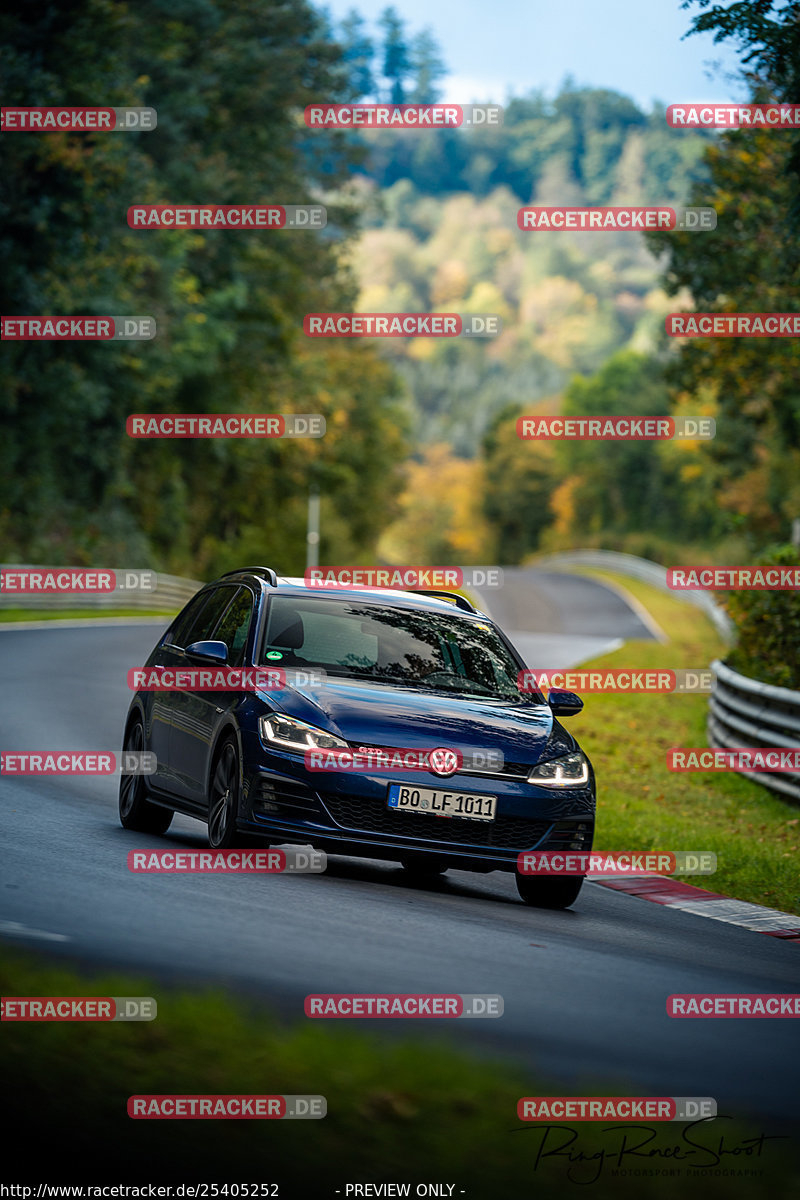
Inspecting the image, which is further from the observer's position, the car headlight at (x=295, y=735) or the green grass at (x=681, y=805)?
the green grass at (x=681, y=805)

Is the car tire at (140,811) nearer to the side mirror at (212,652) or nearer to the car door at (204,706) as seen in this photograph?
the car door at (204,706)

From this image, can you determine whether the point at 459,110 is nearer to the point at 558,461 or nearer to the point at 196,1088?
the point at 196,1088

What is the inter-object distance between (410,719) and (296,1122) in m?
4.66

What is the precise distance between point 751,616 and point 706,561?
6830 cm

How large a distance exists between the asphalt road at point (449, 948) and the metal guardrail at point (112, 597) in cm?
2807

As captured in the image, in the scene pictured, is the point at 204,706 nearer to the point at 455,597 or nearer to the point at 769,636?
the point at 455,597

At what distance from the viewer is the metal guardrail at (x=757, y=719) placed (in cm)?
1473

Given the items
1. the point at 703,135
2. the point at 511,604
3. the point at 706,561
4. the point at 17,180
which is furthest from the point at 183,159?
the point at 706,561

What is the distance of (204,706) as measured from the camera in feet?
31.7

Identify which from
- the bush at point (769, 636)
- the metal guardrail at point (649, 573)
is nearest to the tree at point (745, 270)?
the metal guardrail at point (649, 573)

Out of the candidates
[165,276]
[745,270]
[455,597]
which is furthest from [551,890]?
[165,276]

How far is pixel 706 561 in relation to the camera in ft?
286

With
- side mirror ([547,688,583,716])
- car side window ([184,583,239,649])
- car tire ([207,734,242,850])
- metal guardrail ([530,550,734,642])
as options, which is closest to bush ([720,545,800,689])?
side mirror ([547,688,583,716])

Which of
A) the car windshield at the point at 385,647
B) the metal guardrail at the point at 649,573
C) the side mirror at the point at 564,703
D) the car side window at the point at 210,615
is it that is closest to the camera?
the car windshield at the point at 385,647
